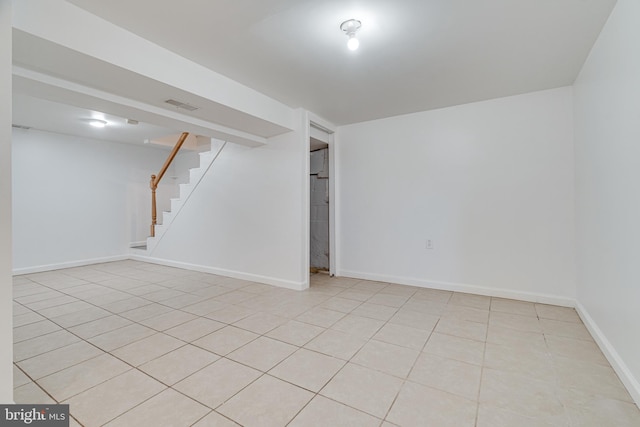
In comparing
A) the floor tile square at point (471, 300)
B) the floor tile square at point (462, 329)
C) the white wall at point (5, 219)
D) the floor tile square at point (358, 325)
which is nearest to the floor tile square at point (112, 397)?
the white wall at point (5, 219)

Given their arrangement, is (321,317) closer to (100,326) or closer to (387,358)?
(387,358)

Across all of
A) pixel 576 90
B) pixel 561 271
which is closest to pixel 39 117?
pixel 576 90

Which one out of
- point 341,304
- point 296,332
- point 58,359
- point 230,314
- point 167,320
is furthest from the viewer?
point 341,304

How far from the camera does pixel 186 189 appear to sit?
4918 millimetres

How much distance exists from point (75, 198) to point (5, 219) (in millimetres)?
4885

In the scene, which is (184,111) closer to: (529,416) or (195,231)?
(195,231)

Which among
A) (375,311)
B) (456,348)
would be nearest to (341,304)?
(375,311)

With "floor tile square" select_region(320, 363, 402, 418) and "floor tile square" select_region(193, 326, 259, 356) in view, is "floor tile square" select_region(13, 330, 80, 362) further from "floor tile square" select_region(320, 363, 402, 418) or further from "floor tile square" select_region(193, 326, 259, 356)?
"floor tile square" select_region(320, 363, 402, 418)

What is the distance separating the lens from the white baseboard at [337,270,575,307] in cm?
299

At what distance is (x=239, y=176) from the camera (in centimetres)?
423

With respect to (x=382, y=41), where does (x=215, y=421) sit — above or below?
below

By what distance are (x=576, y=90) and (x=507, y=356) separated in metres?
2.61

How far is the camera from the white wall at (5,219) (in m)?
1.32

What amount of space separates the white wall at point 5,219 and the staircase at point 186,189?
3.06 m
